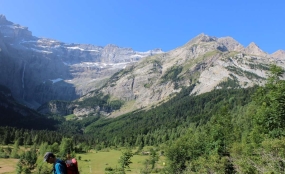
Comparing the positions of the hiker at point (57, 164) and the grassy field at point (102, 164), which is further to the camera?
the grassy field at point (102, 164)

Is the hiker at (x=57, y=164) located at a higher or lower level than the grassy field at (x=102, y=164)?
higher

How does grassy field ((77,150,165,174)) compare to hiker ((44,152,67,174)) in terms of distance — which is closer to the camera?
hiker ((44,152,67,174))

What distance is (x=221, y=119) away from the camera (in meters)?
66.1

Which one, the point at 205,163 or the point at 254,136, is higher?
the point at 254,136

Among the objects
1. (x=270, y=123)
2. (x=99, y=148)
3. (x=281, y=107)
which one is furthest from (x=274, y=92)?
(x=99, y=148)

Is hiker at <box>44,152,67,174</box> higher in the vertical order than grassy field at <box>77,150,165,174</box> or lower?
higher

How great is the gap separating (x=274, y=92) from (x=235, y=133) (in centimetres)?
3684

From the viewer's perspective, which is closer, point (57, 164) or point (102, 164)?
point (57, 164)

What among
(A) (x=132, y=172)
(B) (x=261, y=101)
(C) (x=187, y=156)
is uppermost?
(B) (x=261, y=101)

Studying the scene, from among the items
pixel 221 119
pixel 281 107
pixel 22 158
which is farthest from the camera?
pixel 22 158

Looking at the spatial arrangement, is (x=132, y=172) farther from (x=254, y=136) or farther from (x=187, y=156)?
(x=254, y=136)

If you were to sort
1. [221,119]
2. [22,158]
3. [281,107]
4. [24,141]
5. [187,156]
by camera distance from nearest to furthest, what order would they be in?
[281,107] < [221,119] < [187,156] < [22,158] < [24,141]

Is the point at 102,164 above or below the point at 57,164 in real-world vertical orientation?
below

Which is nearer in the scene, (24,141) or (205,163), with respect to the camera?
(205,163)
